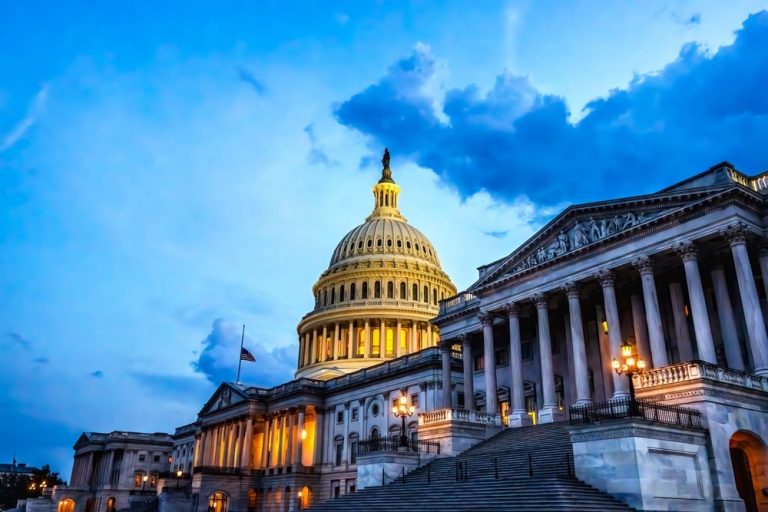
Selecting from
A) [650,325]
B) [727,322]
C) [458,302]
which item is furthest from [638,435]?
[458,302]

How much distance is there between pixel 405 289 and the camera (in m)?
108

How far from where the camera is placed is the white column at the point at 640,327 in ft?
139

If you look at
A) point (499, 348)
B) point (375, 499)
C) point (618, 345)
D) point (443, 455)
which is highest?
point (499, 348)

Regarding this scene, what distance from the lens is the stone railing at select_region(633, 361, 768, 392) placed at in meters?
29.6

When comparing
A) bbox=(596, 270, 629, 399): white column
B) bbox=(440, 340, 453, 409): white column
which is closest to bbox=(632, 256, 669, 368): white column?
bbox=(596, 270, 629, 399): white column

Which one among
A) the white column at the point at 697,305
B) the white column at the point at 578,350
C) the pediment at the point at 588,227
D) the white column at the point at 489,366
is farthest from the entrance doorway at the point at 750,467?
the white column at the point at 489,366

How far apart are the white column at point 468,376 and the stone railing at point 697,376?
2026 centimetres

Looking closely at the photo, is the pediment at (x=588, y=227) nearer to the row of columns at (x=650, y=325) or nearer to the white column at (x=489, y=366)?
the row of columns at (x=650, y=325)

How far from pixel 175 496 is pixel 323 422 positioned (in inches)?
719

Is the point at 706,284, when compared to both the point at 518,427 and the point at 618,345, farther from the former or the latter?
the point at 518,427

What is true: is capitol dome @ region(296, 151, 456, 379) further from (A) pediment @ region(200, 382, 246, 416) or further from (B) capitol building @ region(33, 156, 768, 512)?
(B) capitol building @ region(33, 156, 768, 512)

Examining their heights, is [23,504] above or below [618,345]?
below

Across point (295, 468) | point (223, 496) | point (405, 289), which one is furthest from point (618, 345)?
point (405, 289)

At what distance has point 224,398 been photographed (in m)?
91.4
